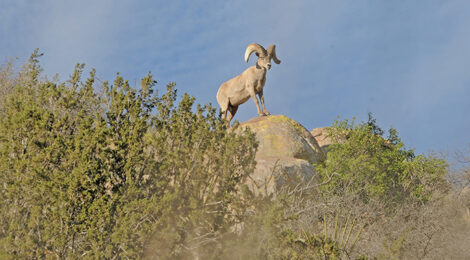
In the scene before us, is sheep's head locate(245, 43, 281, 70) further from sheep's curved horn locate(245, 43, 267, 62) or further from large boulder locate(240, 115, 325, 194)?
large boulder locate(240, 115, 325, 194)

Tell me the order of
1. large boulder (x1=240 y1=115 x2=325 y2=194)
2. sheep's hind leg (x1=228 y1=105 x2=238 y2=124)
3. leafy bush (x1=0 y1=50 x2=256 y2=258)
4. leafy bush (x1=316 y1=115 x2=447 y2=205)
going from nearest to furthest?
leafy bush (x1=0 y1=50 x2=256 y2=258)
large boulder (x1=240 y1=115 x2=325 y2=194)
leafy bush (x1=316 y1=115 x2=447 y2=205)
sheep's hind leg (x1=228 y1=105 x2=238 y2=124)

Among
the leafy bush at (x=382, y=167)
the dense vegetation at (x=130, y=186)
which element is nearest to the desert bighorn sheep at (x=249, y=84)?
the leafy bush at (x=382, y=167)

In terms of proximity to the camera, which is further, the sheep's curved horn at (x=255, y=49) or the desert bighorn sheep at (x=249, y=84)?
the sheep's curved horn at (x=255, y=49)

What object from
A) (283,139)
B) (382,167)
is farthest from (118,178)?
(382,167)

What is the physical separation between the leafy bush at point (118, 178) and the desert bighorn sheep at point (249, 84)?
1197 centimetres

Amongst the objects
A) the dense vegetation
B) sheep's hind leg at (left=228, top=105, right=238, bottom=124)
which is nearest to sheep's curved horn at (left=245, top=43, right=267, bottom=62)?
sheep's hind leg at (left=228, top=105, right=238, bottom=124)

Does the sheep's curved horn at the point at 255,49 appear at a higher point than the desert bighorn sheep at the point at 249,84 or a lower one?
higher

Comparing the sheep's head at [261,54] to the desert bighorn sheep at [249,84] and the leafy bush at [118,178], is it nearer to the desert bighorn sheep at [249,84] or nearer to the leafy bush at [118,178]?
the desert bighorn sheep at [249,84]

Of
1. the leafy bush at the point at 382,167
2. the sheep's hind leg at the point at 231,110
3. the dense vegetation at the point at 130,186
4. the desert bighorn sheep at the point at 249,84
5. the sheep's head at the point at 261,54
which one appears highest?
the sheep's head at the point at 261,54

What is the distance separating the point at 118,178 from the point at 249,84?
13.5m

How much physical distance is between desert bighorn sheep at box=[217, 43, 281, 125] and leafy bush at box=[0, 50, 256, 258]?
1197 centimetres

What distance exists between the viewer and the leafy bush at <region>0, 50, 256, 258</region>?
7789 millimetres

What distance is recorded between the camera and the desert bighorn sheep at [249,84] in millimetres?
21297

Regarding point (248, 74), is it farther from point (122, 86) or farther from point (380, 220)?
point (122, 86)
